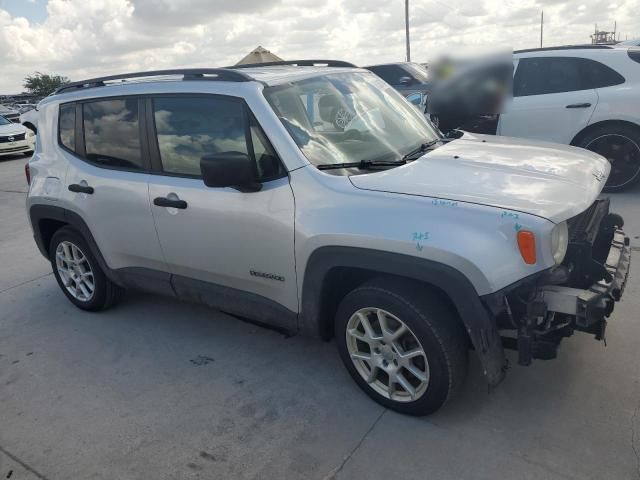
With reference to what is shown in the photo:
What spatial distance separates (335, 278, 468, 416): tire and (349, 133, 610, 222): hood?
50 centimetres

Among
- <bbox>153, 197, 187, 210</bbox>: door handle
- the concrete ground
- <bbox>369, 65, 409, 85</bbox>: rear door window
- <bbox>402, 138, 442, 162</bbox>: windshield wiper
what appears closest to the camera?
the concrete ground

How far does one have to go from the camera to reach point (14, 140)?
16.1 m

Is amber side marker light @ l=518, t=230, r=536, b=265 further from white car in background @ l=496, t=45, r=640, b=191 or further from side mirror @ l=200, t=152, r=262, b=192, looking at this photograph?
white car in background @ l=496, t=45, r=640, b=191

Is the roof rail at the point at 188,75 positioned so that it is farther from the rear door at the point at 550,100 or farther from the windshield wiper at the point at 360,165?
the rear door at the point at 550,100

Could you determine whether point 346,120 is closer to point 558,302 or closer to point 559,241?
point 559,241

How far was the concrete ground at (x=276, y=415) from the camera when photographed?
2.64 meters

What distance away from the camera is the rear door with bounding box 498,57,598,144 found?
21.3ft

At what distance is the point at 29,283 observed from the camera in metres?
5.52

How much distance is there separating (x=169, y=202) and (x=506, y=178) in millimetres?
2009

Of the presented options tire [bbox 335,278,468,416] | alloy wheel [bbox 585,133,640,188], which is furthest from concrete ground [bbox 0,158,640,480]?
alloy wheel [bbox 585,133,640,188]

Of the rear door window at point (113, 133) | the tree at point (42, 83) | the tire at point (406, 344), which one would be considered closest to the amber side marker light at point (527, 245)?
the tire at point (406, 344)

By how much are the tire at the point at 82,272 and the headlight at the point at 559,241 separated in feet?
11.1

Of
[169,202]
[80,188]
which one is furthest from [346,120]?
[80,188]

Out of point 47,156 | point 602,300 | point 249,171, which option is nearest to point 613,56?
point 602,300
